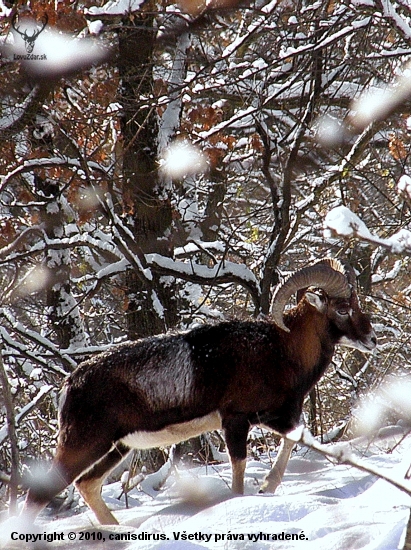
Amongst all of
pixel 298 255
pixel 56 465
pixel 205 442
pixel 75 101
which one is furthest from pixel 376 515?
pixel 298 255

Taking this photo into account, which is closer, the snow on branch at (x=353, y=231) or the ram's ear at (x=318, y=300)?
the snow on branch at (x=353, y=231)

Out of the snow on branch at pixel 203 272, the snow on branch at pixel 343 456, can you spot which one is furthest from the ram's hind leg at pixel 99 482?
the snow on branch at pixel 343 456

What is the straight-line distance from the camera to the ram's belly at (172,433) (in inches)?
225

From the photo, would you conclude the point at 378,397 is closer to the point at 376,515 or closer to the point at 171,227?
the point at 171,227

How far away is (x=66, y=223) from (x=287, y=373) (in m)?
5.28

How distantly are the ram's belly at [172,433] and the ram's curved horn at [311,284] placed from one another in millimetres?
1038

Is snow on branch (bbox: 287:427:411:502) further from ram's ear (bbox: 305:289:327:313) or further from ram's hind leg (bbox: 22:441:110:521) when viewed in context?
ram's ear (bbox: 305:289:327:313)

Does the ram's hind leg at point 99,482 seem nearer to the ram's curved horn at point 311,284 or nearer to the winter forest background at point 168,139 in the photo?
the winter forest background at point 168,139

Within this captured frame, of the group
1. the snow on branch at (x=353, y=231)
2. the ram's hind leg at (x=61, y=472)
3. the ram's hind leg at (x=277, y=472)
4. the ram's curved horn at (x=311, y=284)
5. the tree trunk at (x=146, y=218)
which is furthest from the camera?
the tree trunk at (x=146, y=218)

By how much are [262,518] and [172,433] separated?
5.85ft

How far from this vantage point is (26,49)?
6.82m

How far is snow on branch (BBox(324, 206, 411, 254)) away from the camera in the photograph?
2.26 m

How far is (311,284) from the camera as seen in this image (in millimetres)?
6258

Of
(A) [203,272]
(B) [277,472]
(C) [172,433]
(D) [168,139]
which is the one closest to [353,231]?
(C) [172,433]
